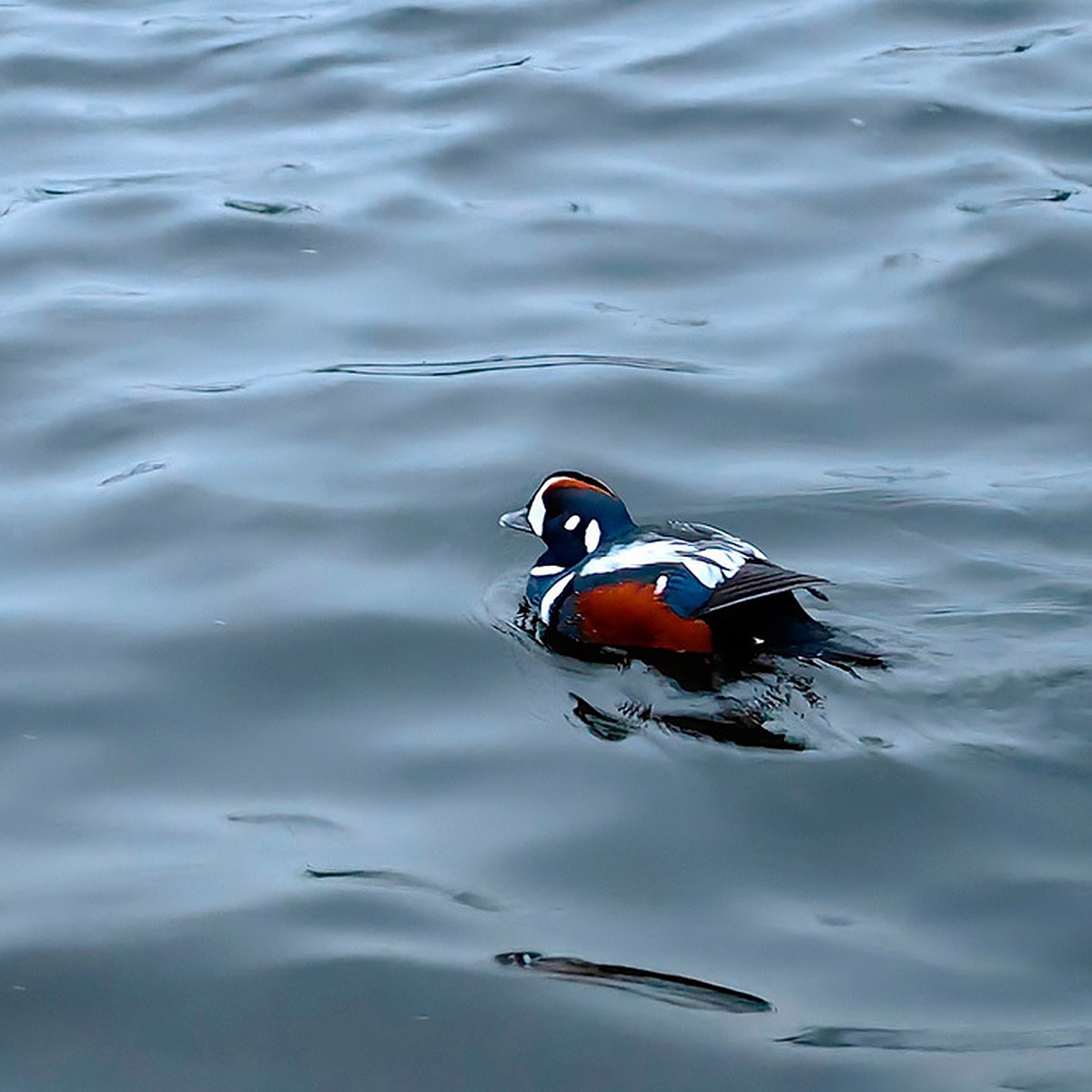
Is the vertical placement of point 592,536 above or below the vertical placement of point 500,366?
below

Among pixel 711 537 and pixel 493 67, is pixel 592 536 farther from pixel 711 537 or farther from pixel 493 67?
pixel 493 67

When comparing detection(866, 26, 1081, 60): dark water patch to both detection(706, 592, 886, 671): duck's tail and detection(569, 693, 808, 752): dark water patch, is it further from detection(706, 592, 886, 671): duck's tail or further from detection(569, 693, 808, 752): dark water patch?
detection(569, 693, 808, 752): dark water patch

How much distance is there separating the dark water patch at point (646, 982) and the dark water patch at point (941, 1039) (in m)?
0.17

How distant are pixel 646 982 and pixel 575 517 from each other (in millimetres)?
2829

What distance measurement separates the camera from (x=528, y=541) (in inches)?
318

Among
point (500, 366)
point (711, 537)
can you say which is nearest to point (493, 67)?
point (500, 366)

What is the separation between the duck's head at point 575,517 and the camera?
7.55 metres

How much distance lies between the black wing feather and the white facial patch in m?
0.64

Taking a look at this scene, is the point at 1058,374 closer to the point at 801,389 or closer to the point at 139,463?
the point at 801,389

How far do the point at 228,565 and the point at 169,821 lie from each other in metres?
1.81

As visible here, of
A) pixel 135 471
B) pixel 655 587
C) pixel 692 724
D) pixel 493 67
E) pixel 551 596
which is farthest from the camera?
pixel 493 67

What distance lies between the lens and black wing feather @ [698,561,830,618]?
21.7 feet

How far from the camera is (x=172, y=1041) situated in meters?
4.89

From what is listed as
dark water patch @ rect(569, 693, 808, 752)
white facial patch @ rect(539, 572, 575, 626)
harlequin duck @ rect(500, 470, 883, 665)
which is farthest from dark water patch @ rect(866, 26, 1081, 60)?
dark water patch @ rect(569, 693, 808, 752)
